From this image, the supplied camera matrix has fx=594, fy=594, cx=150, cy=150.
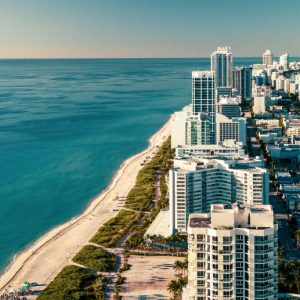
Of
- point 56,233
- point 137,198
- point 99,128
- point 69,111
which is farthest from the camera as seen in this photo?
point 69,111

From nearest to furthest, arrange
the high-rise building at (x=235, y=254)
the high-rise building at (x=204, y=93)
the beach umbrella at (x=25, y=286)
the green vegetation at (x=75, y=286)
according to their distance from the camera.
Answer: the high-rise building at (x=235, y=254), the green vegetation at (x=75, y=286), the beach umbrella at (x=25, y=286), the high-rise building at (x=204, y=93)

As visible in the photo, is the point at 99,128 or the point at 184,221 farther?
the point at 99,128

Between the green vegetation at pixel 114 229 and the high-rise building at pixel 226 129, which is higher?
the high-rise building at pixel 226 129

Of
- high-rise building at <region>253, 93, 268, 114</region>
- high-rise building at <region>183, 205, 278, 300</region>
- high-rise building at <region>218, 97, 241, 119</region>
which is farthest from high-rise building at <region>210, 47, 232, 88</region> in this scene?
high-rise building at <region>183, 205, 278, 300</region>

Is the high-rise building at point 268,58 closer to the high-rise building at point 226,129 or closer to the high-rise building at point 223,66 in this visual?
the high-rise building at point 223,66

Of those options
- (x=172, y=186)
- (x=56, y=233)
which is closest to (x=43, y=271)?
(x=56, y=233)

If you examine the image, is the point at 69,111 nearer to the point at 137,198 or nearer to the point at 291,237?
the point at 137,198

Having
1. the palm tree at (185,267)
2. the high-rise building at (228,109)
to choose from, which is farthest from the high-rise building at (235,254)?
the high-rise building at (228,109)
